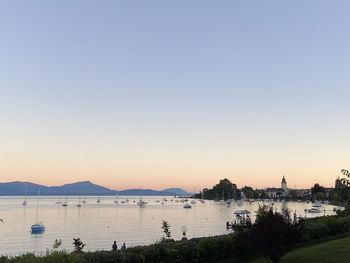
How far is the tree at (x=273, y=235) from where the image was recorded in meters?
18.9

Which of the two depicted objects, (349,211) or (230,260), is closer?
(230,260)

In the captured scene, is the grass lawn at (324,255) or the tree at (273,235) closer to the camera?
the tree at (273,235)

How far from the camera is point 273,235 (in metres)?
18.9

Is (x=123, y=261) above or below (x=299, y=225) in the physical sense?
below

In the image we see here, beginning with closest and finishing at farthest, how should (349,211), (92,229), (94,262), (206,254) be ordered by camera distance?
(94,262) < (206,254) < (349,211) < (92,229)

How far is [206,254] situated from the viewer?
21.7m

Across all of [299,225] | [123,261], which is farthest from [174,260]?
[299,225]

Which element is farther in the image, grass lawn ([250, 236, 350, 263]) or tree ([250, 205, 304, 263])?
grass lawn ([250, 236, 350, 263])

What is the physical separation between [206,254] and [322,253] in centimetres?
559

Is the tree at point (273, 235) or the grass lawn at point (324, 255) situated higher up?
the tree at point (273, 235)

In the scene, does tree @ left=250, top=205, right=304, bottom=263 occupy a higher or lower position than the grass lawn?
higher

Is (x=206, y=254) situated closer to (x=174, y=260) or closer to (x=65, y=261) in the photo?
(x=174, y=260)

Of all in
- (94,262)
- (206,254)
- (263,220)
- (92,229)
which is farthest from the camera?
(92,229)

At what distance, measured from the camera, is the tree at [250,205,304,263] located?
1888cm
